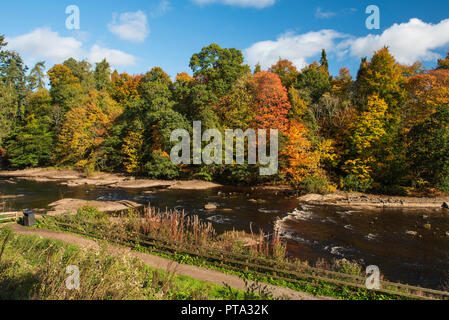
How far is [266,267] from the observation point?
10211 mm

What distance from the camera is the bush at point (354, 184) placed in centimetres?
3042

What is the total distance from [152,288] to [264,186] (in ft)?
97.5

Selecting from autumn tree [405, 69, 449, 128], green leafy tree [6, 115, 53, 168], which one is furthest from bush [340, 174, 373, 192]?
green leafy tree [6, 115, 53, 168]

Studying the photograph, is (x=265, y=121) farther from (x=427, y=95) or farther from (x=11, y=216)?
(x=11, y=216)

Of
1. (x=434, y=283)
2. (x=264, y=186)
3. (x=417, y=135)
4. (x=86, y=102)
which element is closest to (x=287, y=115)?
(x=264, y=186)

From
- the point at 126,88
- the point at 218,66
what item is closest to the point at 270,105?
the point at 218,66

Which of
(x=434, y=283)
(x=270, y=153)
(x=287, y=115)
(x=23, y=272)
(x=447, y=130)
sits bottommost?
(x=434, y=283)

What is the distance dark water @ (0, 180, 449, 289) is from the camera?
1377cm

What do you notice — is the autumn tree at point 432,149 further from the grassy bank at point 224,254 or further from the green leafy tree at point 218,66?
the green leafy tree at point 218,66

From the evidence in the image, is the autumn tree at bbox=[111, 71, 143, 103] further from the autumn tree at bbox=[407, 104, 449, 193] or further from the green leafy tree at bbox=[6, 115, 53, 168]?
the autumn tree at bbox=[407, 104, 449, 193]

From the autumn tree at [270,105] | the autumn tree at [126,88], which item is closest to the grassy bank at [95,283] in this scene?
the autumn tree at [270,105]
